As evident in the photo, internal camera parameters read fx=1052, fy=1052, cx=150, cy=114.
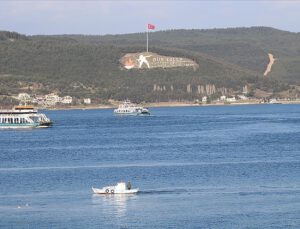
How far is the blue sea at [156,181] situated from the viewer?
48250mm

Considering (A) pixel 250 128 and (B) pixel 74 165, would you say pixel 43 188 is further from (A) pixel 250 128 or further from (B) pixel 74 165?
(A) pixel 250 128

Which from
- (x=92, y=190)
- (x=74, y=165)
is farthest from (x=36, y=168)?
(x=92, y=190)

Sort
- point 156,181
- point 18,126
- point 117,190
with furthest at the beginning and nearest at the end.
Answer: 1. point 18,126
2. point 156,181
3. point 117,190

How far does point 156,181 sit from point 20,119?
7728cm

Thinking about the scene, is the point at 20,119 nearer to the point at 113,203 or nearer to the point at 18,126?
the point at 18,126

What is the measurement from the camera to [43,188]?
59625mm

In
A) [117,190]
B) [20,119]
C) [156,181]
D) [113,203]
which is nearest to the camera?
[113,203]

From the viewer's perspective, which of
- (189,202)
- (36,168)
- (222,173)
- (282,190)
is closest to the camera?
(189,202)

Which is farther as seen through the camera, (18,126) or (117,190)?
(18,126)

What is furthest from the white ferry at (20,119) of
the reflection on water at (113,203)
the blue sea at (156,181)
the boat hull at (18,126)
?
the reflection on water at (113,203)

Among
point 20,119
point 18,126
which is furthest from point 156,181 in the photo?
point 18,126

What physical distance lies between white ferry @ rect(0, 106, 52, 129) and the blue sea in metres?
28.2

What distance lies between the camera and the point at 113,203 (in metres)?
53.2

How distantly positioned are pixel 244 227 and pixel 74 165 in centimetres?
3047
